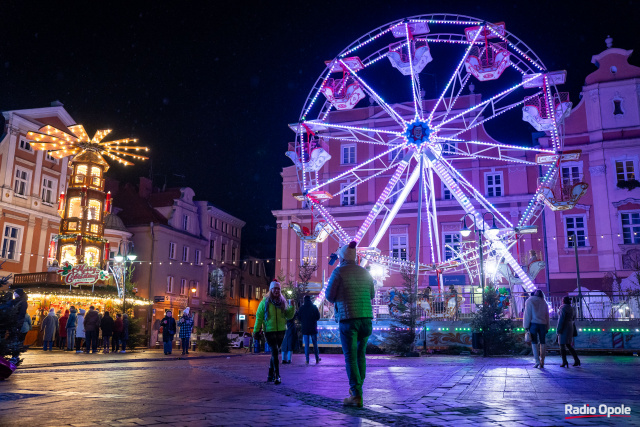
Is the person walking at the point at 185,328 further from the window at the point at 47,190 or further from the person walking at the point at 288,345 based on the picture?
the window at the point at 47,190

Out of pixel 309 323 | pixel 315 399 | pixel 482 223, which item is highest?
pixel 482 223

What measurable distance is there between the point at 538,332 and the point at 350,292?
7457mm

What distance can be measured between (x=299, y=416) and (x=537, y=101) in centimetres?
2213

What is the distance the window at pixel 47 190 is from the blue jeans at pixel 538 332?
34750 millimetres

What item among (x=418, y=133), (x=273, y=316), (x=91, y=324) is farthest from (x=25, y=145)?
(x=273, y=316)

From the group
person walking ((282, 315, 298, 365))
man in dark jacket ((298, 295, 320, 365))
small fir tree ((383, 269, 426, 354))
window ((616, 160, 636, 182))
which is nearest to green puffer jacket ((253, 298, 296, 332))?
person walking ((282, 315, 298, 365))

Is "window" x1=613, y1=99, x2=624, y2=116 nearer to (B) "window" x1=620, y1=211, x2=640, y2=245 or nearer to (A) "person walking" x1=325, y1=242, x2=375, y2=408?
(B) "window" x1=620, y1=211, x2=640, y2=245

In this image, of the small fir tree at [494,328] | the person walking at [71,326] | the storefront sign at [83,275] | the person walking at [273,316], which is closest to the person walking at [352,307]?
the person walking at [273,316]

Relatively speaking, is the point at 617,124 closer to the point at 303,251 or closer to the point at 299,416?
the point at 303,251

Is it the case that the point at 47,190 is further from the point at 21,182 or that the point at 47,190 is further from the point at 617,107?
the point at 617,107

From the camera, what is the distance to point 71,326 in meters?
25.1

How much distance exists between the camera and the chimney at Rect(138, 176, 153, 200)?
5302cm

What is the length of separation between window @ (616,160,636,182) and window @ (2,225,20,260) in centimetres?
3806

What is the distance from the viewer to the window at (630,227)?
114 ft
